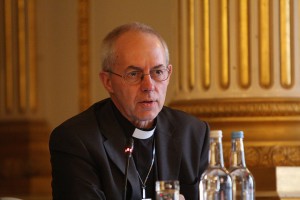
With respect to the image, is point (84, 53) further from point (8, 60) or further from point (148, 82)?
point (148, 82)

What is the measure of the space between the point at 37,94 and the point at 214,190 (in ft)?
14.2

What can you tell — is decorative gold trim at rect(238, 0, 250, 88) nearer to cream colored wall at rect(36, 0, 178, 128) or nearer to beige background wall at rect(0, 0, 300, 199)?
beige background wall at rect(0, 0, 300, 199)

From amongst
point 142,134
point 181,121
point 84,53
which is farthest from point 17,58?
point 142,134

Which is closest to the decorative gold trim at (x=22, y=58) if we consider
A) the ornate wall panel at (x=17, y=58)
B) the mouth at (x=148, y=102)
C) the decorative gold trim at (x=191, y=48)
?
the ornate wall panel at (x=17, y=58)

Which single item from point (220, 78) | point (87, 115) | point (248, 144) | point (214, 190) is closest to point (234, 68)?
point (220, 78)

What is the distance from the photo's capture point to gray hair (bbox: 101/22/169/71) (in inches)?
150

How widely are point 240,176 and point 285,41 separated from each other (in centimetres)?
254

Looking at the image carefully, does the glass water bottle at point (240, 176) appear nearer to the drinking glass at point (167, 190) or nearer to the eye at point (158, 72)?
the drinking glass at point (167, 190)

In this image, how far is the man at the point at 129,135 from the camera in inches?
144

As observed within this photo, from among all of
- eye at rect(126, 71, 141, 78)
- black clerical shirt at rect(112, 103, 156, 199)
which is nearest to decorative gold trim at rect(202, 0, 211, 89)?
black clerical shirt at rect(112, 103, 156, 199)

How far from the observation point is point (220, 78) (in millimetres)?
5746

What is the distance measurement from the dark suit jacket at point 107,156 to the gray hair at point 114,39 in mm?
218

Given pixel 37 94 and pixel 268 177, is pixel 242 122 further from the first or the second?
pixel 37 94

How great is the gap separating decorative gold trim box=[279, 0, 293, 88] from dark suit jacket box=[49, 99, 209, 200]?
162 centimetres
